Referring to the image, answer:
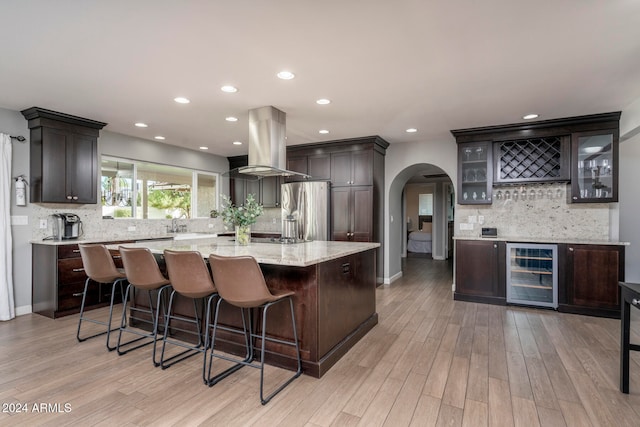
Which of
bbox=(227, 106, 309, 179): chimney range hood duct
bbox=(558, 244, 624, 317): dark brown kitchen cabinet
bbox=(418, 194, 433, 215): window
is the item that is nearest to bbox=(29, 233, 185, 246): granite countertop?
bbox=(227, 106, 309, 179): chimney range hood duct

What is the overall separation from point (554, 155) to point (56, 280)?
21.8 feet

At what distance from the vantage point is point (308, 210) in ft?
19.2

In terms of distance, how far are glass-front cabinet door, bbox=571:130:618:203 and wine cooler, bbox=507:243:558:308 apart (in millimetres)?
857

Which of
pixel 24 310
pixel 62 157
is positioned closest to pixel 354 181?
pixel 62 157

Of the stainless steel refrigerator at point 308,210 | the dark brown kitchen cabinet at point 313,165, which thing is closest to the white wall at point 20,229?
the stainless steel refrigerator at point 308,210

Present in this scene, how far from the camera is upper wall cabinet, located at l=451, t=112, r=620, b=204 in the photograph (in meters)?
4.23

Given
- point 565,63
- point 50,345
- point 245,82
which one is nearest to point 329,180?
point 245,82

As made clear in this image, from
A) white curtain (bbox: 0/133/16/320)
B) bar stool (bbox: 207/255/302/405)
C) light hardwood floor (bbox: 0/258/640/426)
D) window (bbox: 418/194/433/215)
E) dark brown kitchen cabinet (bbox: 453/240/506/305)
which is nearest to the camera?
light hardwood floor (bbox: 0/258/640/426)

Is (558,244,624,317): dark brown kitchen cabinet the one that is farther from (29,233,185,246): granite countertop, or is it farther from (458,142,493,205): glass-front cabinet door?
(29,233,185,246): granite countertop

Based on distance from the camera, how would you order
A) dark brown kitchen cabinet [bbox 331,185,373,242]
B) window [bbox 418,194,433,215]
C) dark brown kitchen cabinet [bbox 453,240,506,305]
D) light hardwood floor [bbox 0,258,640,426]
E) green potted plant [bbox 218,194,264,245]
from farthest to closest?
window [bbox 418,194,433,215]
dark brown kitchen cabinet [bbox 331,185,373,242]
dark brown kitchen cabinet [bbox 453,240,506,305]
green potted plant [bbox 218,194,264,245]
light hardwood floor [bbox 0,258,640,426]

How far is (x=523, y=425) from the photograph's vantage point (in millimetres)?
1950

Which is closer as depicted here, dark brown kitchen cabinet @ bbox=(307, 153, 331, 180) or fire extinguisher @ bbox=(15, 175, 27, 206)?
fire extinguisher @ bbox=(15, 175, 27, 206)

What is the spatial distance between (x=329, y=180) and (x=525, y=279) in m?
3.31

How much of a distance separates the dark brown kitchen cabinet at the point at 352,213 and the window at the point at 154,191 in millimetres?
2877
